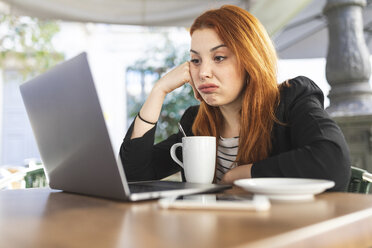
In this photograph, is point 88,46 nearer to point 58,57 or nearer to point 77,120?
point 58,57

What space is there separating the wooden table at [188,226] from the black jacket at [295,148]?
21cm

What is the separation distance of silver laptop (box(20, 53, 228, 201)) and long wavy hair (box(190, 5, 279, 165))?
1.45ft

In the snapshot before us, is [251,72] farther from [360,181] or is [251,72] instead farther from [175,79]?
[360,181]

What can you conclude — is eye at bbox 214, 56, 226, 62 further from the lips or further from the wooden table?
the wooden table

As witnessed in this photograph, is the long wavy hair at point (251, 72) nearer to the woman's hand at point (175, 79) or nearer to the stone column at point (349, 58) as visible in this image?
the woman's hand at point (175, 79)

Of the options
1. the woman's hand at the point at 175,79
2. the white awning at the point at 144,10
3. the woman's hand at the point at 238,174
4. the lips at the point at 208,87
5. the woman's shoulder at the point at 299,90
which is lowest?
the woman's hand at the point at 238,174

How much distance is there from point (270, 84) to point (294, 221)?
0.79 m

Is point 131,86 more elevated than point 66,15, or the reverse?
point 66,15

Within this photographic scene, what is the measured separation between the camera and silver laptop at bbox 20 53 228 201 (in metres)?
0.58

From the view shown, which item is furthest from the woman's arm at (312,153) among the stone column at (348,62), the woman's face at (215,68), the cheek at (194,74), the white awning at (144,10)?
the white awning at (144,10)

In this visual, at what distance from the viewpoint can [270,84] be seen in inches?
45.8

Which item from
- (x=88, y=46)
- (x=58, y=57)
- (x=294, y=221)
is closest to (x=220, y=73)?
(x=294, y=221)

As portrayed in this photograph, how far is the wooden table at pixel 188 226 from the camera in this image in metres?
0.36

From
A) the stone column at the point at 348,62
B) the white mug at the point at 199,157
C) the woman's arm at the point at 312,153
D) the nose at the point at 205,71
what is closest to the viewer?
the woman's arm at the point at 312,153
